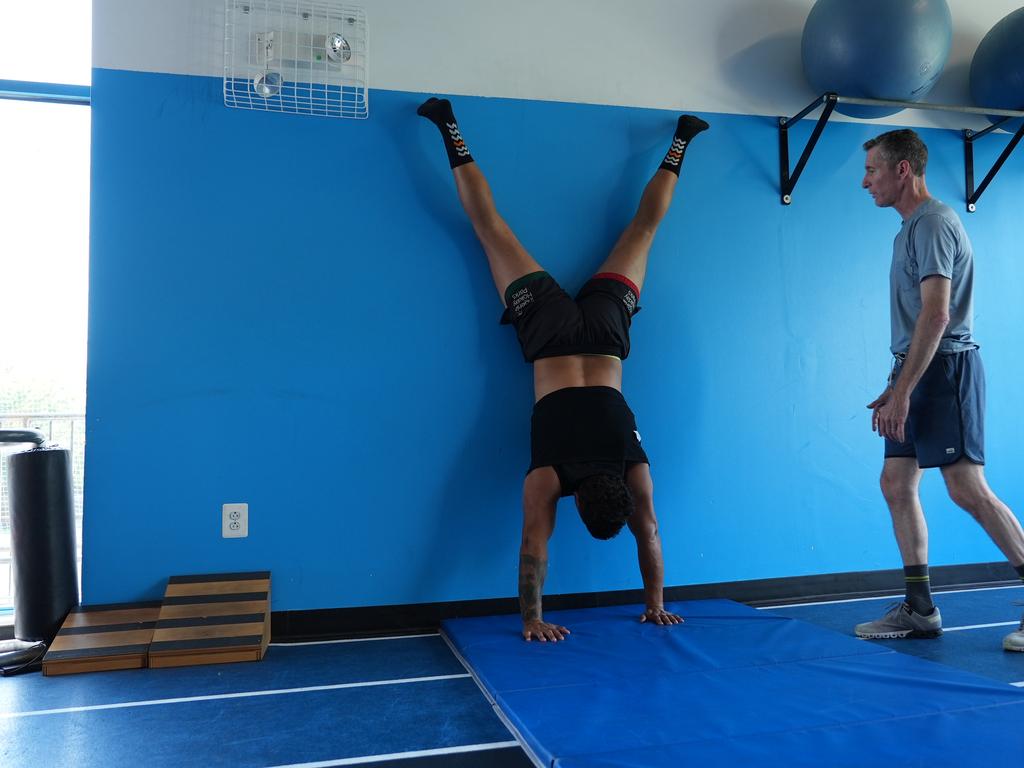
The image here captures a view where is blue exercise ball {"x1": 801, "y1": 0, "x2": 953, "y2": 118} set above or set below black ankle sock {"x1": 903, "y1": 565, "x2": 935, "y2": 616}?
above

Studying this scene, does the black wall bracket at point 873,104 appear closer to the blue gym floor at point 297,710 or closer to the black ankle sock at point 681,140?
the black ankle sock at point 681,140

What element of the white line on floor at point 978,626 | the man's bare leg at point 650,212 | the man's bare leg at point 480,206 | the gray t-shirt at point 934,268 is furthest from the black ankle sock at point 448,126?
the white line on floor at point 978,626

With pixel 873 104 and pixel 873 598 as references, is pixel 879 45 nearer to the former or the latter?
pixel 873 104

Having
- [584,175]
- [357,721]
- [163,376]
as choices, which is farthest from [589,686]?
[584,175]

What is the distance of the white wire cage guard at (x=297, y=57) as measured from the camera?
3.14 meters

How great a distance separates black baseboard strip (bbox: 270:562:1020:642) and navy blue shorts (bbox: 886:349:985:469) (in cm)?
97

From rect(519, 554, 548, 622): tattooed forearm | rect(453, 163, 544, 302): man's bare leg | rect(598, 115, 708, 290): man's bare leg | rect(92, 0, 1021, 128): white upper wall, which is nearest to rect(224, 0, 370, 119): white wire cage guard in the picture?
rect(92, 0, 1021, 128): white upper wall

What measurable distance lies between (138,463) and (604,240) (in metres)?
2.16

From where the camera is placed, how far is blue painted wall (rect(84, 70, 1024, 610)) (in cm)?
302

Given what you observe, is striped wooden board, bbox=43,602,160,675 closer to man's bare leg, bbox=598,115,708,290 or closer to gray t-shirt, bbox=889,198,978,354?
man's bare leg, bbox=598,115,708,290

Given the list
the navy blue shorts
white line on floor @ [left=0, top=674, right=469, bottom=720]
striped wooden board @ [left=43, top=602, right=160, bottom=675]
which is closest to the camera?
white line on floor @ [left=0, top=674, right=469, bottom=720]

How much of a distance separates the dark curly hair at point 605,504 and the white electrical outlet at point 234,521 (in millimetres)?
1320

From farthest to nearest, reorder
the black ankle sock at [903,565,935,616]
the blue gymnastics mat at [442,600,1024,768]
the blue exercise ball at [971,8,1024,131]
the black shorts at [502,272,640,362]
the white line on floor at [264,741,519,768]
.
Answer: the blue exercise ball at [971,8,1024,131]
the black shorts at [502,272,640,362]
the black ankle sock at [903,565,935,616]
the white line on floor at [264,741,519,768]
the blue gymnastics mat at [442,600,1024,768]

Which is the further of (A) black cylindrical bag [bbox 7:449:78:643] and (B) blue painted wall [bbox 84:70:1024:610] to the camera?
(B) blue painted wall [bbox 84:70:1024:610]
